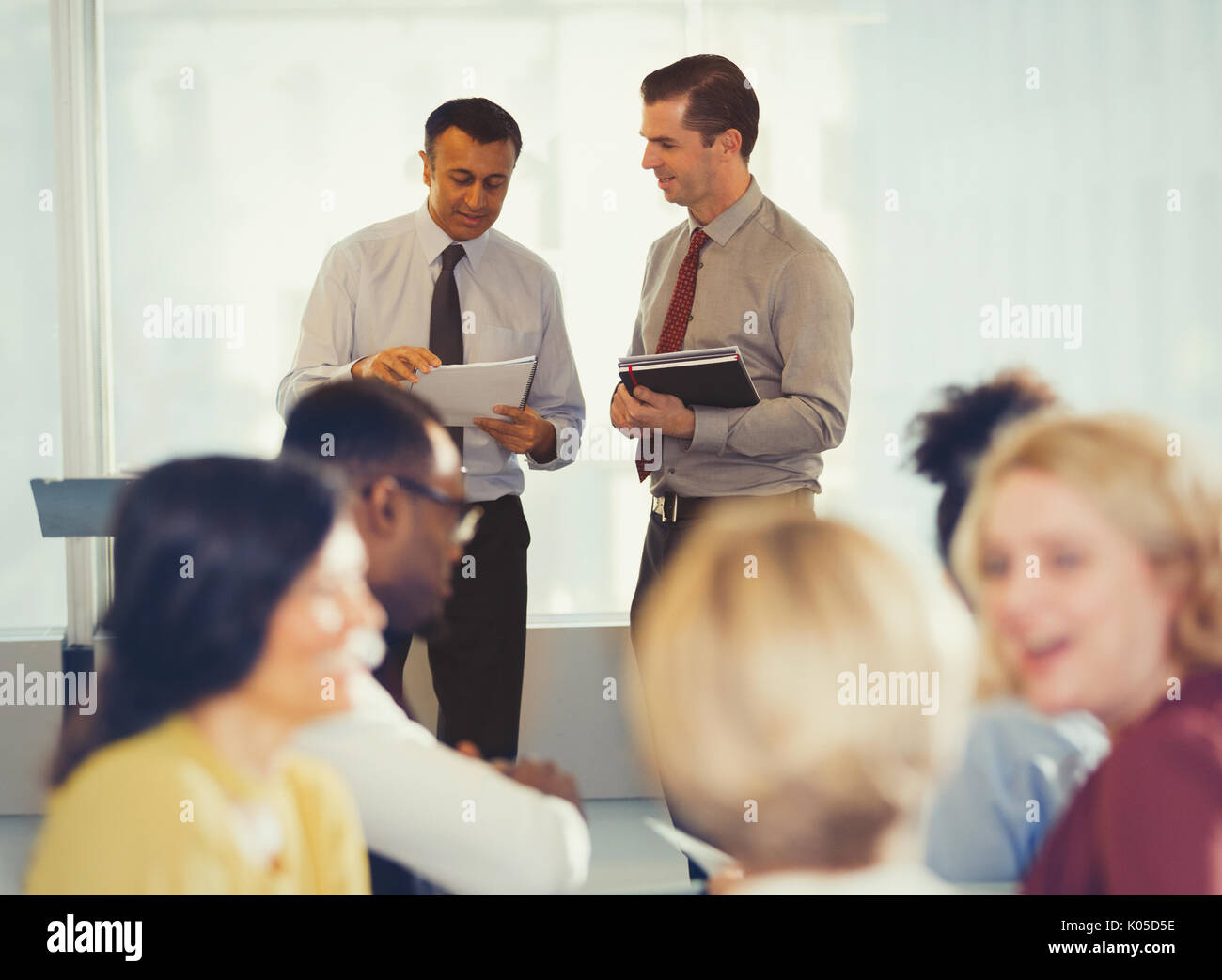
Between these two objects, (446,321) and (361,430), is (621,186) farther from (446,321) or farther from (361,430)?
(361,430)

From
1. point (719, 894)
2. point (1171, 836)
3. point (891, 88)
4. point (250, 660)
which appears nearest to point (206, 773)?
point (250, 660)

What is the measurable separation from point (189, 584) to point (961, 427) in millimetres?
1172

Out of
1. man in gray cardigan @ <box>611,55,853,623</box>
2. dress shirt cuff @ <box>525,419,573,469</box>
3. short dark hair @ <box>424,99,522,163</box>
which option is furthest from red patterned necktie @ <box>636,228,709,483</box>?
short dark hair @ <box>424,99,522,163</box>

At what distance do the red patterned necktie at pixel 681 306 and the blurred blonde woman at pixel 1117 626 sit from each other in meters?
1.18

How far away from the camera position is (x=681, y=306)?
8.03 feet

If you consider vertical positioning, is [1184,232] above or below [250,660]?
above

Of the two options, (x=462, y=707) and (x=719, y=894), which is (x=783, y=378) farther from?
(x=719, y=894)

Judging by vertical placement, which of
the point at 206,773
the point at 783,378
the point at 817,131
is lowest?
the point at 206,773

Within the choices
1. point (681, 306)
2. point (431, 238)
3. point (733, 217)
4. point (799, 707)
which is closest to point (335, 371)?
point (431, 238)

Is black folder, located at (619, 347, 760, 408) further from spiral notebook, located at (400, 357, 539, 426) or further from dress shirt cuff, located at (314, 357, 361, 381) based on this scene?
dress shirt cuff, located at (314, 357, 361, 381)

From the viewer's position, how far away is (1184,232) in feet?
11.2

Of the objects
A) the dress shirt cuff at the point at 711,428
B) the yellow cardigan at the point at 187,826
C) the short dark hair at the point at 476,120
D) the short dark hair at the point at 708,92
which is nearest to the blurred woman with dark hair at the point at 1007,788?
the yellow cardigan at the point at 187,826

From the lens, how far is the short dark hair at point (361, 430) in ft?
4.58
